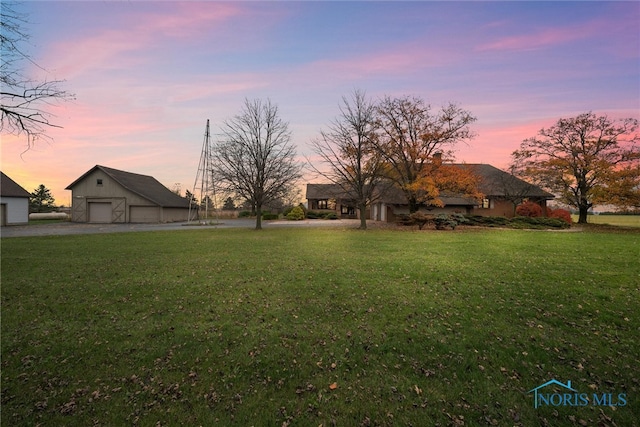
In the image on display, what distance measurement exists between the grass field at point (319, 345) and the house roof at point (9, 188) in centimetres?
2945

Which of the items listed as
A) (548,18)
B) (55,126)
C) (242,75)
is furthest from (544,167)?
(55,126)

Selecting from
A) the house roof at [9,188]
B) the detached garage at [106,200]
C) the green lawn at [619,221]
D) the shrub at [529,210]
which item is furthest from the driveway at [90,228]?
the green lawn at [619,221]

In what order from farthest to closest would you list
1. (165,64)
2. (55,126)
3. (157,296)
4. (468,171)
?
(468,171)
(165,64)
(157,296)
(55,126)

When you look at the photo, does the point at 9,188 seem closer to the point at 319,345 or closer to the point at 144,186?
the point at 144,186

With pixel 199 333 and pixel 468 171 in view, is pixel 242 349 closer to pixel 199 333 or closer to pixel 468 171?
pixel 199 333

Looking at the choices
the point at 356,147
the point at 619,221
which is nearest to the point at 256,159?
the point at 356,147

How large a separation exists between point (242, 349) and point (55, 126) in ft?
20.6

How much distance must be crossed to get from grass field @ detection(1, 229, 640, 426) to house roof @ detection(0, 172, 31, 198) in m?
29.5

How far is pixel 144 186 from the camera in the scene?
132ft

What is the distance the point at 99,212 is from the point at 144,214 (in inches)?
205

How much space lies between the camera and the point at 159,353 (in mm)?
4457

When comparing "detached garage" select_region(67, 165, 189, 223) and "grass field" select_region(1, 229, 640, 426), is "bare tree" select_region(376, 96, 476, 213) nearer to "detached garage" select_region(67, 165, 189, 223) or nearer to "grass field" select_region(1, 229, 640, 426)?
"grass field" select_region(1, 229, 640, 426)

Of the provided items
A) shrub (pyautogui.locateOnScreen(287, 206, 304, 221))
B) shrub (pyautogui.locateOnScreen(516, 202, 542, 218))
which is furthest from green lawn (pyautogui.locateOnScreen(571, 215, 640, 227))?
shrub (pyautogui.locateOnScreen(287, 206, 304, 221))

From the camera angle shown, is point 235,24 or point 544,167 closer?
point 235,24
